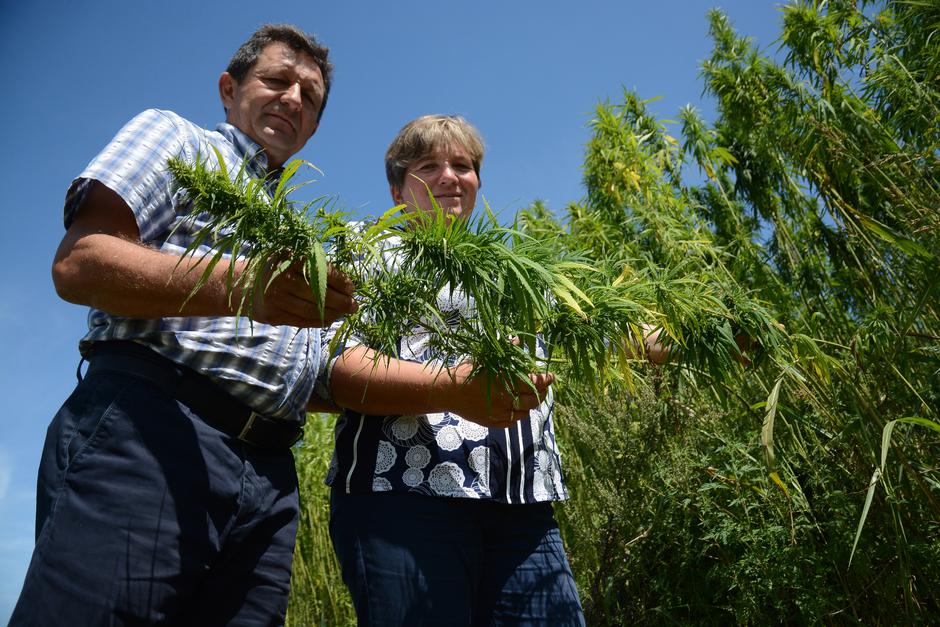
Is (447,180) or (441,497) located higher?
(447,180)

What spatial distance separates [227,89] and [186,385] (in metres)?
0.73

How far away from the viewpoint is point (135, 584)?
102 centimetres

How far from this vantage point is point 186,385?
1138 millimetres

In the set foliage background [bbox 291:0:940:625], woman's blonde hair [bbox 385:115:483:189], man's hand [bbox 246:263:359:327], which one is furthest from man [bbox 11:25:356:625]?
foliage background [bbox 291:0:940:625]

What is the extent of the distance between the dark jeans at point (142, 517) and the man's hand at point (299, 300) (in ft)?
1.06

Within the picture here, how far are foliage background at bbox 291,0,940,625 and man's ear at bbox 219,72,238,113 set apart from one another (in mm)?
799

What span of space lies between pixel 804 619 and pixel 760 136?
1.82 meters

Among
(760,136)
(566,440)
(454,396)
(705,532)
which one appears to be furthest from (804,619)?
(760,136)

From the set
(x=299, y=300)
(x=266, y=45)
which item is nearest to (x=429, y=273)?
(x=299, y=300)

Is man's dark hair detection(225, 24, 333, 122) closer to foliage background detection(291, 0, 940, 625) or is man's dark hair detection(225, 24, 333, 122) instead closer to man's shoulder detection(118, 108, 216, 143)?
man's shoulder detection(118, 108, 216, 143)

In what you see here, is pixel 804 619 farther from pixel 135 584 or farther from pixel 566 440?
pixel 135 584

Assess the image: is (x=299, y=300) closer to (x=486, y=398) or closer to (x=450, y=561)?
(x=486, y=398)

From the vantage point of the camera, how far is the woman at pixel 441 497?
1.18m

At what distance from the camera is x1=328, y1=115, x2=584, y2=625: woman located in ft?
3.86
